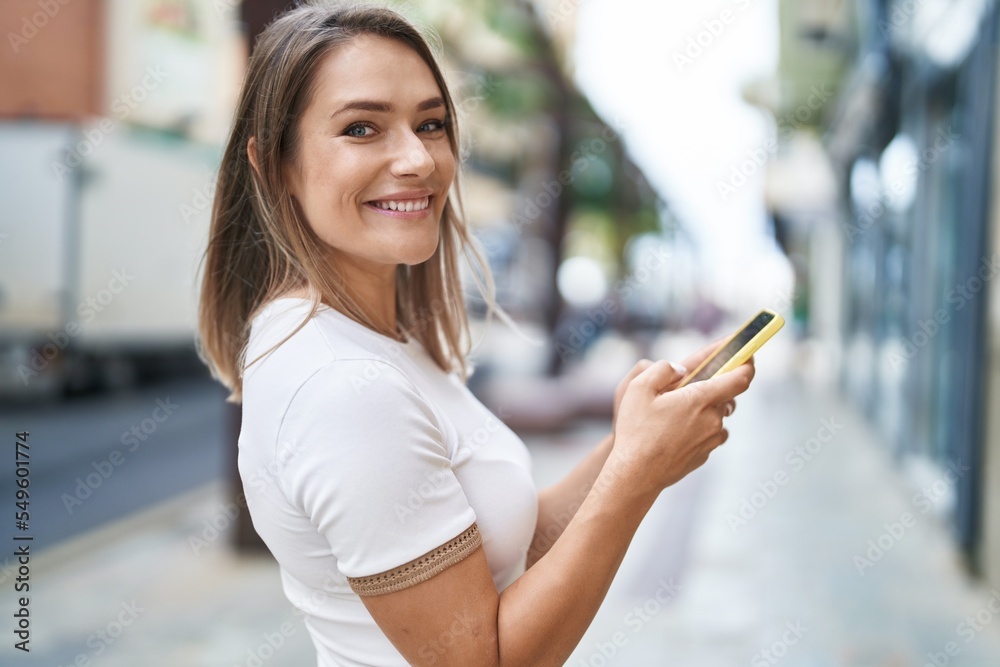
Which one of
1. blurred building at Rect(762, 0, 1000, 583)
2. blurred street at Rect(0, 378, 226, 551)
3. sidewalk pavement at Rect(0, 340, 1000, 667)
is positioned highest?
blurred building at Rect(762, 0, 1000, 583)

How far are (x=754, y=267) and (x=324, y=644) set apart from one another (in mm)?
24244

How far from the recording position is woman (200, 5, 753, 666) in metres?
1.11

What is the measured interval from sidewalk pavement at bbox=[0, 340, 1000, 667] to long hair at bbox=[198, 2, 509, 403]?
2751mm

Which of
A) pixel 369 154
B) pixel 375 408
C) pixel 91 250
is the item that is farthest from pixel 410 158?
pixel 91 250

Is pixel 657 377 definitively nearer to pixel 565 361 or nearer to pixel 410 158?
pixel 410 158

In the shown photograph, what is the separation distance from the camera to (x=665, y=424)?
48.6 inches

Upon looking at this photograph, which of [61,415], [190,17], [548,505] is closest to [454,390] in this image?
[548,505]

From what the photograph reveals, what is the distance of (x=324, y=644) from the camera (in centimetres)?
135

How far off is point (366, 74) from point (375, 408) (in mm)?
493

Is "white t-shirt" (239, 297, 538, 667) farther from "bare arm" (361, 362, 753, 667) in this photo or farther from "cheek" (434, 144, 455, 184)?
"cheek" (434, 144, 455, 184)

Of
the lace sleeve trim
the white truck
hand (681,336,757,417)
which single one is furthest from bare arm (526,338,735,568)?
the white truck

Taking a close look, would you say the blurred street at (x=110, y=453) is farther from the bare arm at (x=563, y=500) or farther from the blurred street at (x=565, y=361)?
the bare arm at (x=563, y=500)

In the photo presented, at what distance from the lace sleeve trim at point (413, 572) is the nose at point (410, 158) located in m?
0.53

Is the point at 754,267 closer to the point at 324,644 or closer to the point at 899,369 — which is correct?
the point at 899,369
